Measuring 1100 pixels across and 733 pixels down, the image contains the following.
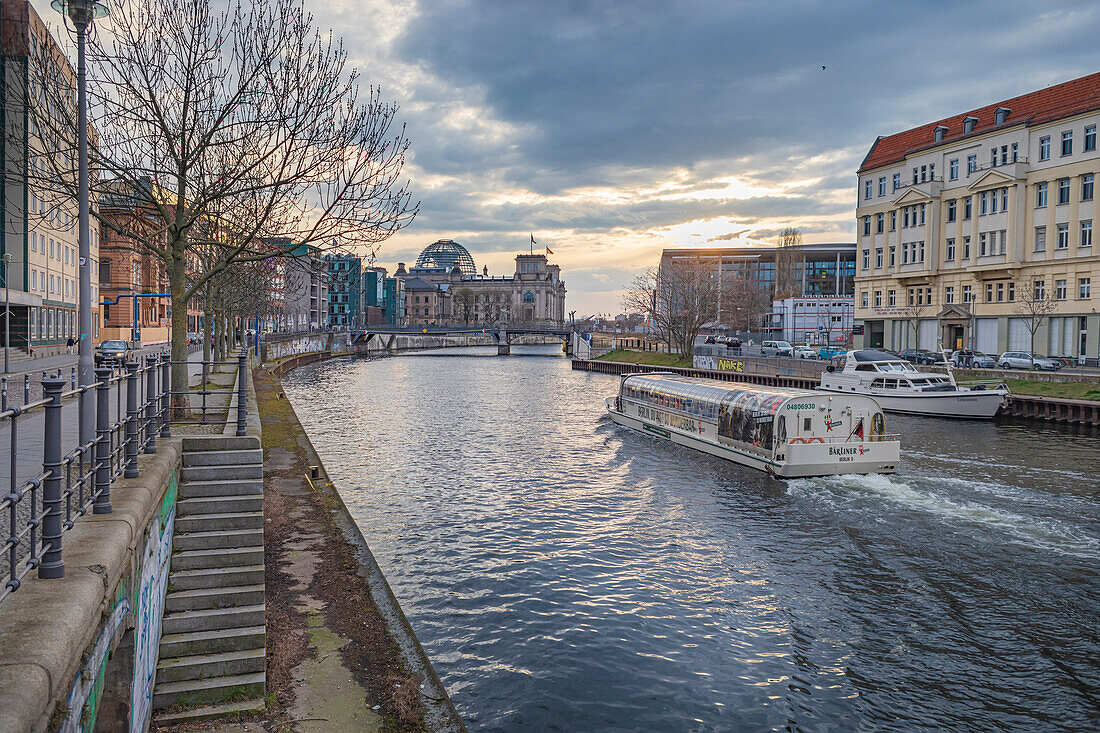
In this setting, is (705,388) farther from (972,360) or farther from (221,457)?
(972,360)

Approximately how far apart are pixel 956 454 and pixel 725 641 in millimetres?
23876

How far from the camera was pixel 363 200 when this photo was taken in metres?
19.9

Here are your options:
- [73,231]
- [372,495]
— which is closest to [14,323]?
[73,231]

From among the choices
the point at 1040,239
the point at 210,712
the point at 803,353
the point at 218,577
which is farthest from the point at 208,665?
the point at 803,353

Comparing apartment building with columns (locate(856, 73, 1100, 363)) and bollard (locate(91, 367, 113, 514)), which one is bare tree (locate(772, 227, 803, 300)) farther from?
bollard (locate(91, 367, 113, 514))

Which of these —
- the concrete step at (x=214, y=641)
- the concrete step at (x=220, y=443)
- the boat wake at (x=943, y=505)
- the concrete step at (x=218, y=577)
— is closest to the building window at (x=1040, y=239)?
the boat wake at (x=943, y=505)

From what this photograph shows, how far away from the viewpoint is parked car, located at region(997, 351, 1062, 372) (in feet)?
173

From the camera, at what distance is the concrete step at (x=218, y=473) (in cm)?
1257

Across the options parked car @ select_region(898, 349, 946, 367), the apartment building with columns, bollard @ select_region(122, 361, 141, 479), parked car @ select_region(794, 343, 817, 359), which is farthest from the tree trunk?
parked car @ select_region(794, 343, 817, 359)

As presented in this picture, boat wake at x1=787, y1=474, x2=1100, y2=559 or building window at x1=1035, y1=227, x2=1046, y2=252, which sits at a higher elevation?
building window at x1=1035, y1=227, x2=1046, y2=252

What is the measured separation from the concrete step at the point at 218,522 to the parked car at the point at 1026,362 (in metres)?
55.1

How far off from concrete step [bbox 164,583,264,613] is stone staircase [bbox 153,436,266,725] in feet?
0.04

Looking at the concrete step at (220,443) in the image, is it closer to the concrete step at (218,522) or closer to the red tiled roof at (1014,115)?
the concrete step at (218,522)

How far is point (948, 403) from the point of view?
149 ft
